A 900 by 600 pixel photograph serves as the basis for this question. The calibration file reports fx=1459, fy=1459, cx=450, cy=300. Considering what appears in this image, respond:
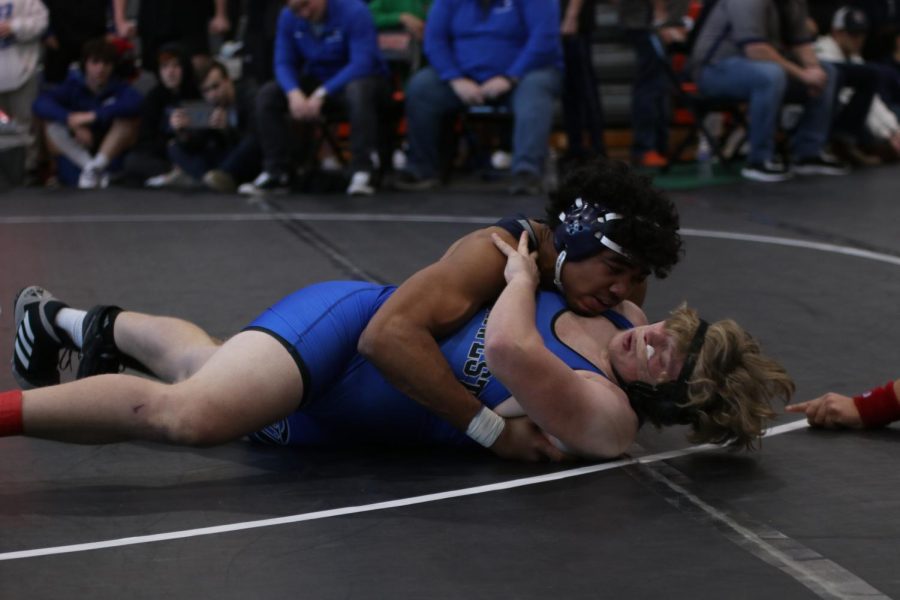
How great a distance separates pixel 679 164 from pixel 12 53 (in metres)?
4.76

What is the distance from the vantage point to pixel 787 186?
9.27 meters

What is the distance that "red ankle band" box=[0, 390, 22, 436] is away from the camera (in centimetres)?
327

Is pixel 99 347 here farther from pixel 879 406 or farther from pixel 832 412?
pixel 879 406

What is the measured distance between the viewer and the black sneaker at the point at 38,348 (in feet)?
13.8

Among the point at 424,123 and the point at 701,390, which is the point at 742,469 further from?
the point at 424,123

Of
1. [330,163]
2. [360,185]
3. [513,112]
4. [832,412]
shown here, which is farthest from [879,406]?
[330,163]

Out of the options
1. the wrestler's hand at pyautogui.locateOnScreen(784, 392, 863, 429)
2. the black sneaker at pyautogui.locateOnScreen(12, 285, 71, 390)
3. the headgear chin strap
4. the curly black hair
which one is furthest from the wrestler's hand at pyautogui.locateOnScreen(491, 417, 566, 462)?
the black sneaker at pyautogui.locateOnScreen(12, 285, 71, 390)

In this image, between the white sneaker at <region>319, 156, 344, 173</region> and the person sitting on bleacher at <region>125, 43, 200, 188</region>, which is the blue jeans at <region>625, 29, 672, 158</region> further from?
the person sitting on bleacher at <region>125, 43, 200, 188</region>

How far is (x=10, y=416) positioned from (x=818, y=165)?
7.71 metres

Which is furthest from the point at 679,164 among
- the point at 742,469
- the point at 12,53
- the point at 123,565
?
the point at 123,565

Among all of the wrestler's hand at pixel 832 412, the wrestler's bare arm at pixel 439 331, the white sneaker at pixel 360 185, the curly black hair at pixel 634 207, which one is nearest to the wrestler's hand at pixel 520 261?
the wrestler's bare arm at pixel 439 331

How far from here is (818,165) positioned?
32.9 feet

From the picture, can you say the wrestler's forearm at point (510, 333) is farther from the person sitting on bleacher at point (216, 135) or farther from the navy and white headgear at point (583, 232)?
the person sitting on bleacher at point (216, 135)

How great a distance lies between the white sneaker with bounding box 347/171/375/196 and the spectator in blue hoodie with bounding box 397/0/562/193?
2.20 ft
